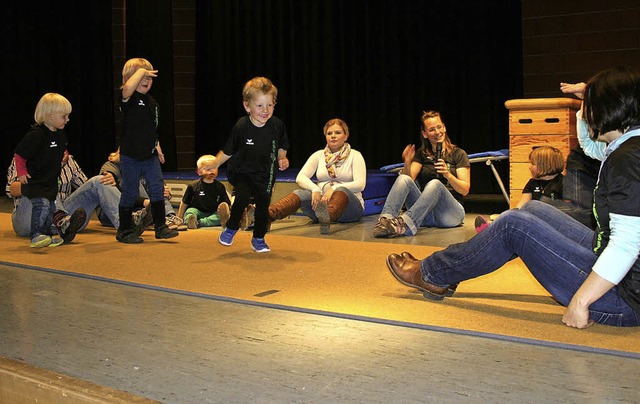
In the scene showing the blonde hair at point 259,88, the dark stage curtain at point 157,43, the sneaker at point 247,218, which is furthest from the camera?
the dark stage curtain at point 157,43

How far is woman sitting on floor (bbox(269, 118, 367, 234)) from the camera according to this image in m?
5.73

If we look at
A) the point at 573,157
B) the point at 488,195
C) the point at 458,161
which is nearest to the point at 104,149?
the point at 488,195

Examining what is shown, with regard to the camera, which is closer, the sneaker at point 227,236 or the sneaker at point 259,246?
the sneaker at point 259,246

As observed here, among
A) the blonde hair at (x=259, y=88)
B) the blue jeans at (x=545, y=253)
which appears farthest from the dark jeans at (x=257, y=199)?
the blue jeans at (x=545, y=253)

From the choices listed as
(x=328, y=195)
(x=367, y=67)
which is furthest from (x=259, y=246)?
(x=367, y=67)

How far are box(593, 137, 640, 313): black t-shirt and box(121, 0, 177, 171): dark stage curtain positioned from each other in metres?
6.92

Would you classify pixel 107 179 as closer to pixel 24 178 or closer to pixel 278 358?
pixel 24 178

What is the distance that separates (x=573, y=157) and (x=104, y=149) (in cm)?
670

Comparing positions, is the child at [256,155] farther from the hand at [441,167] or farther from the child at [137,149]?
the hand at [441,167]

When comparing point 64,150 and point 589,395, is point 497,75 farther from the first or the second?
point 589,395

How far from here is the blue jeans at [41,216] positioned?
197 inches

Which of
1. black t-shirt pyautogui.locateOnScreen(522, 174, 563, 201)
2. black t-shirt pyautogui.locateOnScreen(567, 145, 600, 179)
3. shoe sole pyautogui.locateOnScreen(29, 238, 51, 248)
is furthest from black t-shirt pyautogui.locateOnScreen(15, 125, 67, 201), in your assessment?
black t-shirt pyautogui.locateOnScreen(567, 145, 600, 179)

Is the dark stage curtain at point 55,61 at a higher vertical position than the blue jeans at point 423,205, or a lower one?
higher

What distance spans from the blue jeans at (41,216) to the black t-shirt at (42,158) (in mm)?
38
